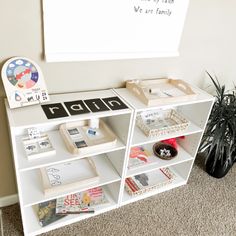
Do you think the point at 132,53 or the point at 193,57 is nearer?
the point at 132,53

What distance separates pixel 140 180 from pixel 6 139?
969 mm

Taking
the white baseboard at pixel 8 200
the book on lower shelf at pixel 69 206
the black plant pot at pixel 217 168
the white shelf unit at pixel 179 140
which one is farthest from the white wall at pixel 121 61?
the black plant pot at pixel 217 168

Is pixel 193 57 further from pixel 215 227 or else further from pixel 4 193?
pixel 4 193

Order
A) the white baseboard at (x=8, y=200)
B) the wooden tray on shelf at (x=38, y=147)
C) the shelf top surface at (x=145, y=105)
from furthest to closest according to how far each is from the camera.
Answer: the white baseboard at (x=8, y=200) < the shelf top surface at (x=145, y=105) < the wooden tray on shelf at (x=38, y=147)

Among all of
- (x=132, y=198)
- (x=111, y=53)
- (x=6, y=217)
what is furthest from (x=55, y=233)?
(x=111, y=53)

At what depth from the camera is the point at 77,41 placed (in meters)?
1.29

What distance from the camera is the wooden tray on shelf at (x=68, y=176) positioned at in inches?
54.4

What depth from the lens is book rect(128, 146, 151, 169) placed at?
169 cm

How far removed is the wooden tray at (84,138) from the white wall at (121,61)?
0.72 ft

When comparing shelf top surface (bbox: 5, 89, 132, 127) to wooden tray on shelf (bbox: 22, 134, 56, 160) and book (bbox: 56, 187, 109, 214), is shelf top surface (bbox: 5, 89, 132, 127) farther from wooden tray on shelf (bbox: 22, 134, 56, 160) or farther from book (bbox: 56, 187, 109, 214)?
book (bbox: 56, 187, 109, 214)

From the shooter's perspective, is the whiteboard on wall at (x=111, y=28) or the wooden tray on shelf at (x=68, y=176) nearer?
the whiteboard on wall at (x=111, y=28)

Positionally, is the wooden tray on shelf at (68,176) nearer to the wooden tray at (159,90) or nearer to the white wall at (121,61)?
the white wall at (121,61)

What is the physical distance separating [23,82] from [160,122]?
941mm

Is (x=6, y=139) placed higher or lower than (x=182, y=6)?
lower
